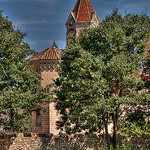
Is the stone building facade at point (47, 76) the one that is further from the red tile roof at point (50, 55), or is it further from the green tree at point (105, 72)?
the green tree at point (105, 72)

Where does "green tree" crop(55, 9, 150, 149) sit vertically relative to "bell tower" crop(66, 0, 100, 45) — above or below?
below

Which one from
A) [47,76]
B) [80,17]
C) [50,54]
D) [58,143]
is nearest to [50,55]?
[50,54]

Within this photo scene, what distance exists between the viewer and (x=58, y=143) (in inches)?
744

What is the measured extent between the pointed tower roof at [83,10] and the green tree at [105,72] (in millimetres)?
19009

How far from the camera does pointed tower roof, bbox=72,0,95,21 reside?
37281 millimetres

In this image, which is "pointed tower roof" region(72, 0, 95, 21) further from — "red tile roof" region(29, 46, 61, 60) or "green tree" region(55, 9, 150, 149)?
"green tree" region(55, 9, 150, 149)

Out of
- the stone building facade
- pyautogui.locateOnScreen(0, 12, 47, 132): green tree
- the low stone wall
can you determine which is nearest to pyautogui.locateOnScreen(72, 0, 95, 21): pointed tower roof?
the stone building facade

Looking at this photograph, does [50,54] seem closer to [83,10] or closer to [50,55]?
[50,55]

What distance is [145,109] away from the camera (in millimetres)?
16062

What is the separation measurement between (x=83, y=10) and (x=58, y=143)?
87.4 ft

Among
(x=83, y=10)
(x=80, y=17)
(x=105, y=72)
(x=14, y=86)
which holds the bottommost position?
(x=14, y=86)

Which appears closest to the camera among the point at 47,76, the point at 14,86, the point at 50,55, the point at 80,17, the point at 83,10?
the point at 14,86

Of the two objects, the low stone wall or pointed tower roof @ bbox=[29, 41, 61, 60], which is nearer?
the low stone wall

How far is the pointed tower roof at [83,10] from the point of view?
3728 cm
